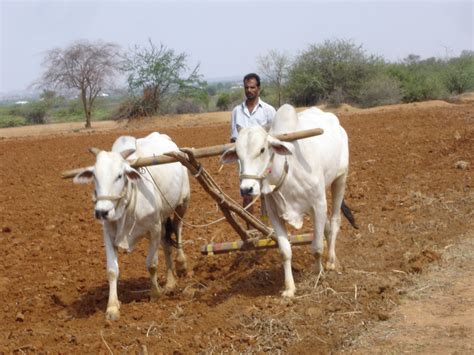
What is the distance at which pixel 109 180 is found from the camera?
5.41 m

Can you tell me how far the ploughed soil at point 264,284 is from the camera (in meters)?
4.81

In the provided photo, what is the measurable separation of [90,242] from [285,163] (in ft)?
12.8

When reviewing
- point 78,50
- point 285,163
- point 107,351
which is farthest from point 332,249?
point 78,50

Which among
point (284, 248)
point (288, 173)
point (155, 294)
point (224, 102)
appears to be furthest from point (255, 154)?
point (224, 102)

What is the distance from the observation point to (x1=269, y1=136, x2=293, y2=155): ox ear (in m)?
5.38

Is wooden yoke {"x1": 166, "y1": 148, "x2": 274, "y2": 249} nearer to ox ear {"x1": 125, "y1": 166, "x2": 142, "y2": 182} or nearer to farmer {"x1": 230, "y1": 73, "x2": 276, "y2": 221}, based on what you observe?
ox ear {"x1": 125, "y1": 166, "x2": 142, "y2": 182}

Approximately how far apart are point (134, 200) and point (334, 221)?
2115 millimetres

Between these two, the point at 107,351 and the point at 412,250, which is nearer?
the point at 107,351

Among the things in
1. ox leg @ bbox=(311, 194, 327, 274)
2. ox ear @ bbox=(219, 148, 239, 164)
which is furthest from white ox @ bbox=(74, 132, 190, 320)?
ox leg @ bbox=(311, 194, 327, 274)

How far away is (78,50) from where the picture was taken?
127ft

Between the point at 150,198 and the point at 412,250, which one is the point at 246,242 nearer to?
the point at 150,198

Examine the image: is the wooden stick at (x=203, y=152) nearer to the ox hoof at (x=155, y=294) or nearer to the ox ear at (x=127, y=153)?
the ox ear at (x=127, y=153)

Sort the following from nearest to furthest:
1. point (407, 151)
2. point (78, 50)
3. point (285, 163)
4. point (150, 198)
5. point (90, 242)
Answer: point (285, 163), point (150, 198), point (90, 242), point (407, 151), point (78, 50)

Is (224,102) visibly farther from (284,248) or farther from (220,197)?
(284,248)
